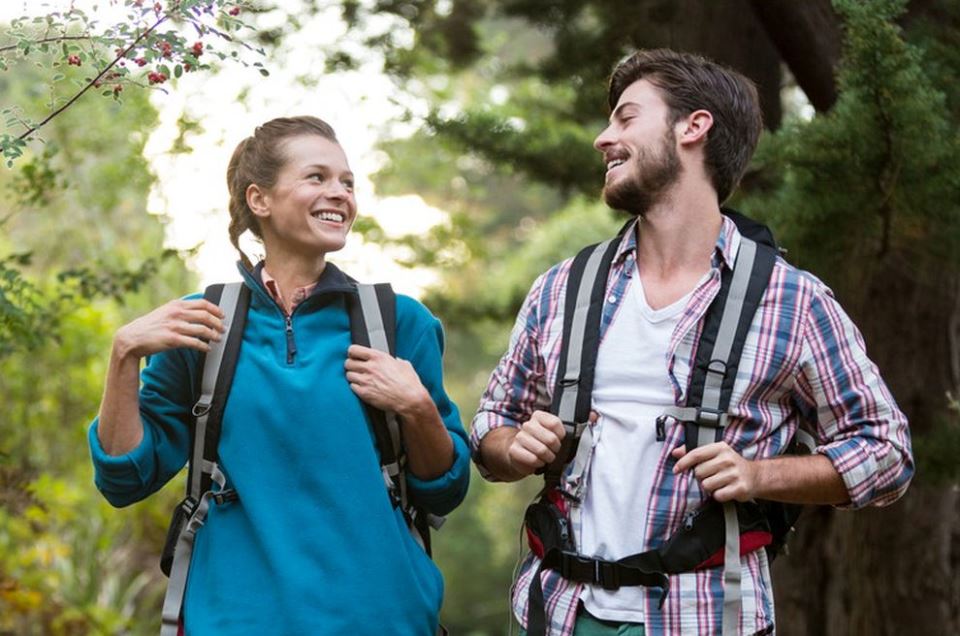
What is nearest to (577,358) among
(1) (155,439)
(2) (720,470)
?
(2) (720,470)

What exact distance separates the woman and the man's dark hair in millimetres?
889

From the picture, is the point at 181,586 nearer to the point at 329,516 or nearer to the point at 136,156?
the point at 329,516

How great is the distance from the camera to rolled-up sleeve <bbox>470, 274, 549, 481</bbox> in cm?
308

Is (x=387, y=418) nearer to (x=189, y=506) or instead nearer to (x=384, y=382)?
(x=384, y=382)

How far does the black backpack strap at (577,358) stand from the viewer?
2830 millimetres

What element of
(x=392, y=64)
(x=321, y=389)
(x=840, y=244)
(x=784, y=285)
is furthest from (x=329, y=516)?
(x=392, y=64)

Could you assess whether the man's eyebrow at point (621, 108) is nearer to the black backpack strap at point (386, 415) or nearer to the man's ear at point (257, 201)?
the black backpack strap at point (386, 415)

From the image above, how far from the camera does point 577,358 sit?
2.87 metres

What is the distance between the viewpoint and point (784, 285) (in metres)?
2.82

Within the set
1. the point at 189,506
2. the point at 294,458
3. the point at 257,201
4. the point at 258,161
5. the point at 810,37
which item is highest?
the point at 810,37

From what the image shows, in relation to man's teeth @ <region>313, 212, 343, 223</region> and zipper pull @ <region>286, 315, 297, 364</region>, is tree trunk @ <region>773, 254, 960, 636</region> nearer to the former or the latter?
man's teeth @ <region>313, 212, 343, 223</region>

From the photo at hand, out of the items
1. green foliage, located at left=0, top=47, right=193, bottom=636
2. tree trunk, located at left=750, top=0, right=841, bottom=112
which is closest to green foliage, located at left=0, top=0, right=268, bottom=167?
tree trunk, located at left=750, top=0, right=841, bottom=112

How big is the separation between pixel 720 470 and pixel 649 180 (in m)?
0.75

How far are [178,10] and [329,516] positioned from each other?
1225 millimetres
